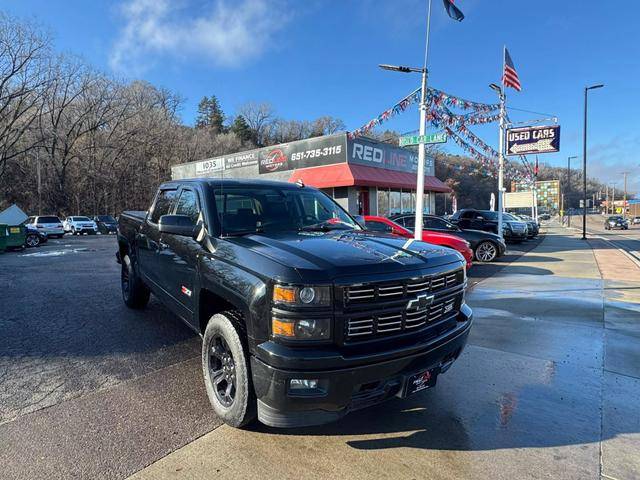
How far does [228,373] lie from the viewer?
9.69 feet

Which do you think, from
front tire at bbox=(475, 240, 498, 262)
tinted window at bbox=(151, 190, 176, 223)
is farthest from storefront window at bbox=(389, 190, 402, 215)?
tinted window at bbox=(151, 190, 176, 223)

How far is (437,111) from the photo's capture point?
1047 centimetres

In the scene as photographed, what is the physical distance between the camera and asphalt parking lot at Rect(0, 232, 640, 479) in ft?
8.47

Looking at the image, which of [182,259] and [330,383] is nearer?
[330,383]

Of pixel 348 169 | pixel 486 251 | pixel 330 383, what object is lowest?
pixel 486 251

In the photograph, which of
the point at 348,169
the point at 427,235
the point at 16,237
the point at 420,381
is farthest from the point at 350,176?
the point at 420,381

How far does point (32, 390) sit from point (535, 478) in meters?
4.08

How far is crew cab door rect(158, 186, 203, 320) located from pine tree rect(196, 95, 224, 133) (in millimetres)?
79432

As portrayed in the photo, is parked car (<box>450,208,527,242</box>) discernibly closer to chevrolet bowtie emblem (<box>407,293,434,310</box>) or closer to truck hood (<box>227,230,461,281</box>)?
truck hood (<box>227,230,461,281</box>)

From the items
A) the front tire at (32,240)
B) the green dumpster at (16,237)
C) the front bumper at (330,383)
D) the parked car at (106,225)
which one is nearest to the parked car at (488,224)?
the front bumper at (330,383)

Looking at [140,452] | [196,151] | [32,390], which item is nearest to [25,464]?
[140,452]

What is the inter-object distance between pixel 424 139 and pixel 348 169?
11133 millimetres

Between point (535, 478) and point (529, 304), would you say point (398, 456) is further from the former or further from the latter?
point (529, 304)

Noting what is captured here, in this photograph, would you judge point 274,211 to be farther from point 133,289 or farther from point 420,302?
point 133,289
